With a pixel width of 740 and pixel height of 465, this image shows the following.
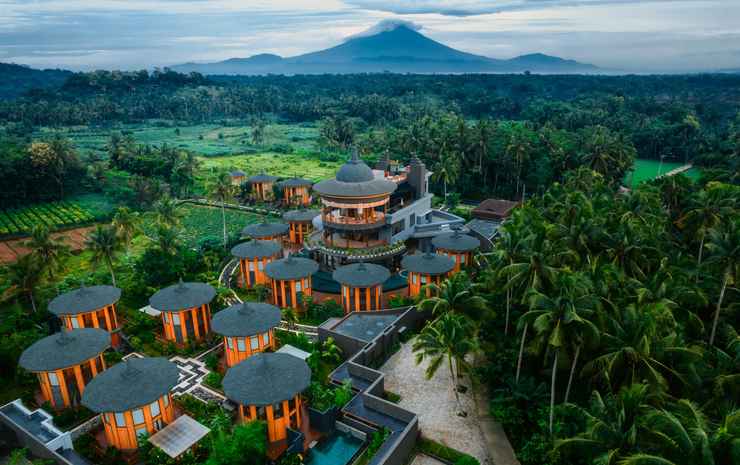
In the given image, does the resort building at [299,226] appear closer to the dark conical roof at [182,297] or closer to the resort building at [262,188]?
the dark conical roof at [182,297]

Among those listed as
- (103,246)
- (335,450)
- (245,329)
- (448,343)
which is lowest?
(335,450)

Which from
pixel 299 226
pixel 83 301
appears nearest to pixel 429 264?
pixel 299 226

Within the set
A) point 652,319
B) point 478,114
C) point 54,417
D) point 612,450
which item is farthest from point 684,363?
point 478,114

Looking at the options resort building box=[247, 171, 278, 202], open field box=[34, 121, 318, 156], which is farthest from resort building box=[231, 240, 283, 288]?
open field box=[34, 121, 318, 156]

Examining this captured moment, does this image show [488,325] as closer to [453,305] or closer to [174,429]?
[453,305]

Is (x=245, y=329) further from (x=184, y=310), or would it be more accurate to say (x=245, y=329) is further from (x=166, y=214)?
(x=166, y=214)

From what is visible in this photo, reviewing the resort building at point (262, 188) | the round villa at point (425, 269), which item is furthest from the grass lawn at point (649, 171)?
the resort building at point (262, 188)
